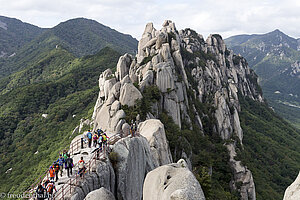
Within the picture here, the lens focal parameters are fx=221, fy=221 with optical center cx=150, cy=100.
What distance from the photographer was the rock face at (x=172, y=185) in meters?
10.6

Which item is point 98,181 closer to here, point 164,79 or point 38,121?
point 164,79

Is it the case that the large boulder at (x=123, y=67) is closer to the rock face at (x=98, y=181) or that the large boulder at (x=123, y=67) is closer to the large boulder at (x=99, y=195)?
the rock face at (x=98, y=181)

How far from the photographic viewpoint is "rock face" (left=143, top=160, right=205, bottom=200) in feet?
34.8

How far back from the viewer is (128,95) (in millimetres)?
35031

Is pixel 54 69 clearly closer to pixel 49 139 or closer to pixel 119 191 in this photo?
pixel 49 139

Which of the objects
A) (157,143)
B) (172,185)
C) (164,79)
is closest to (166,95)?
(164,79)

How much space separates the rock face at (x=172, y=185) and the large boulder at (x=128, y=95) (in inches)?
830

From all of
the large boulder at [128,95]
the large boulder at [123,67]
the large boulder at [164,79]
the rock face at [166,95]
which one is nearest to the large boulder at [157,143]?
the rock face at [166,95]

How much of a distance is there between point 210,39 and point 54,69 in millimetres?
93294

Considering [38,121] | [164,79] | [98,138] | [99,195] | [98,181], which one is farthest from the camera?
[38,121]

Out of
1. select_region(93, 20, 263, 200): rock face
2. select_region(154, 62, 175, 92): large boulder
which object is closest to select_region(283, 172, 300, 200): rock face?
select_region(93, 20, 263, 200): rock face

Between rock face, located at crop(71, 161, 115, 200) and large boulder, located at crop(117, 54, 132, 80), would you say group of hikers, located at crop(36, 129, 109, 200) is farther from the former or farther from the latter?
large boulder, located at crop(117, 54, 132, 80)

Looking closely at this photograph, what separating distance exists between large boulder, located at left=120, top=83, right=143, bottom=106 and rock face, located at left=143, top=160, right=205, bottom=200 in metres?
21.1

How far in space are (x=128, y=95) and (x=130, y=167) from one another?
17.7 meters
